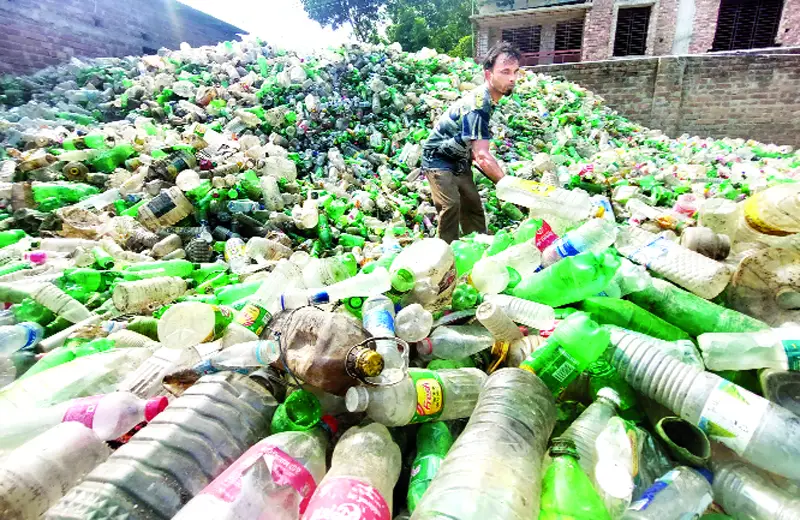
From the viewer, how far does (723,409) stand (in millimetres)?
995

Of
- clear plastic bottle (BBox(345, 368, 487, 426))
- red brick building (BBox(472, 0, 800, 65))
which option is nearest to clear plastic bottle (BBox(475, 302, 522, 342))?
clear plastic bottle (BBox(345, 368, 487, 426))

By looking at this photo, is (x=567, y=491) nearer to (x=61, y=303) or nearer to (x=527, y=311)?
(x=527, y=311)

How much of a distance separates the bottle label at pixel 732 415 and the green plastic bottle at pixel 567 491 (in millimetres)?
332

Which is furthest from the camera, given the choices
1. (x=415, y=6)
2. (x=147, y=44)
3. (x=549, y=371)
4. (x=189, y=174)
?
(x=415, y=6)

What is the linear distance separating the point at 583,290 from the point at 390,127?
5666 millimetres

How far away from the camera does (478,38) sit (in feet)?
54.4

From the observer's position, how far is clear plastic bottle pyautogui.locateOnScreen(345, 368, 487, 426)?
1.09 metres

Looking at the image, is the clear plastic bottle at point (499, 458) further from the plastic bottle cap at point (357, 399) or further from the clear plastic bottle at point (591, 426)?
the plastic bottle cap at point (357, 399)

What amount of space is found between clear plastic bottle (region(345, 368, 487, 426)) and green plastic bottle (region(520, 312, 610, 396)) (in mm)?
190

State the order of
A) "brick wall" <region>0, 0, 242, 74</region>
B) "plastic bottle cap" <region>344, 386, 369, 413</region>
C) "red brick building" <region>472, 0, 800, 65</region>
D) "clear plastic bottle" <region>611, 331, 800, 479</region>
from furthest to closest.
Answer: "red brick building" <region>472, 0, 800, 65</region> < "brick wall" <region>0, 0, 242, 74</region> < "plastic bottle cap" <region>344, 386, 369, 413</region> < "clear plastic bottle" <region>611, 331, 800, 479</region>

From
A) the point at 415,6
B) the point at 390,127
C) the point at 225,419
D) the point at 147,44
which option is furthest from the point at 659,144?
the point at 415,6

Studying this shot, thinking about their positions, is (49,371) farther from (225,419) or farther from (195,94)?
(195,94)

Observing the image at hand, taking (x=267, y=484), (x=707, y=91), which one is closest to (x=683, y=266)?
(x=267, y=484)

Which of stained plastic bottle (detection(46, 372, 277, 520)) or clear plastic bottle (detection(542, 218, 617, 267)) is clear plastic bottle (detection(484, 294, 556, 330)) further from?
stained plastic bottle (detection(46, 372, 277, 520))
